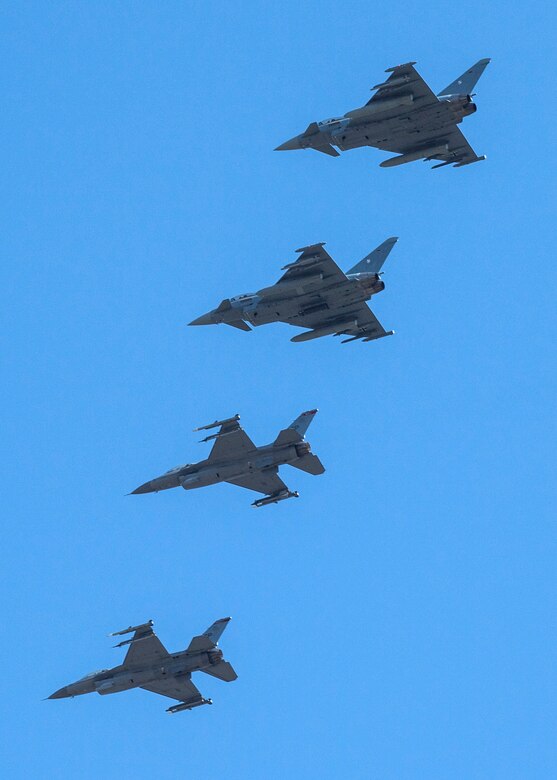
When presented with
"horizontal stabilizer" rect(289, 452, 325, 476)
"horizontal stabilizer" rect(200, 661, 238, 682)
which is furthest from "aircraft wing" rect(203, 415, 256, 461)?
"horizontal stabilizer" rect(200, 661, 238, 682)

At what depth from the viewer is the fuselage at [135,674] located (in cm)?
6075

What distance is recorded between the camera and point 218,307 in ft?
199

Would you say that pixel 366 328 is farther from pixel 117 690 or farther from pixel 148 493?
pixel 117 690

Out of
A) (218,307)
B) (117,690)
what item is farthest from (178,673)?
(218,307)

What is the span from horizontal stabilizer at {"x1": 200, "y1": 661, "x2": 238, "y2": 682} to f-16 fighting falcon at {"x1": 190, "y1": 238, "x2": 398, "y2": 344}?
1516 cm

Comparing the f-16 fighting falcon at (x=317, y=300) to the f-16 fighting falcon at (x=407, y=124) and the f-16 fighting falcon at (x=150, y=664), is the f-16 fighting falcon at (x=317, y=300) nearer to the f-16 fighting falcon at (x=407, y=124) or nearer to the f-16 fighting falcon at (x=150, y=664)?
the f-16 fighting falcon at (x=407, y=124)

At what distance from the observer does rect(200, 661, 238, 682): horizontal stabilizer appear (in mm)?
61281

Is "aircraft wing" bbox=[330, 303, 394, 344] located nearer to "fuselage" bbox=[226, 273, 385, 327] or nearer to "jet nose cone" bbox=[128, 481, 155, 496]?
"fuselage" bbox=[226, 273, 385, 327]

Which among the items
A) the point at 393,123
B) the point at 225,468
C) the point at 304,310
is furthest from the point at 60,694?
the point at 393,123

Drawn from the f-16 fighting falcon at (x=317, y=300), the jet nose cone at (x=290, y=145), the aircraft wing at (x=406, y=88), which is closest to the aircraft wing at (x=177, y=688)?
the f-16 fighting falcon at (x=317, y=300)

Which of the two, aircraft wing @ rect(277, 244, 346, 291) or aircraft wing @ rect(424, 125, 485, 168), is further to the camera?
aircraft wing @ rect(424, 125, 485, 168)

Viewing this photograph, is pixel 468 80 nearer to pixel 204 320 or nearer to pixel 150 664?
pixel 204 320

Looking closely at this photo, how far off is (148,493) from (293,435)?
23.8 ft

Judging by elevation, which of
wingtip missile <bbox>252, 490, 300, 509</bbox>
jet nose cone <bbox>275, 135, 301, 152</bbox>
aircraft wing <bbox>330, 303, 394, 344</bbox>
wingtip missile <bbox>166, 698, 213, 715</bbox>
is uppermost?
jet nose cone <bbox>275, 135, 301, 152</bbox>
